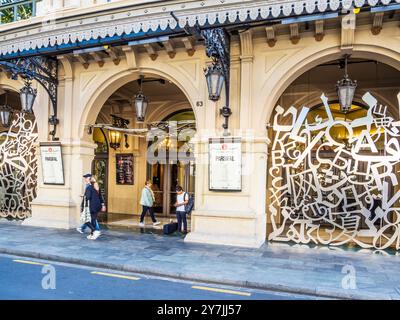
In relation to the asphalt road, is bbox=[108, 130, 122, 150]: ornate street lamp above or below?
above

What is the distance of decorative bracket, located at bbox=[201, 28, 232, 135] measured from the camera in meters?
7.81

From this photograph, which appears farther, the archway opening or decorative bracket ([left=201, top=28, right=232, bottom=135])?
the archway opening

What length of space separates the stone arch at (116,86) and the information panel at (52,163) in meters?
0.90

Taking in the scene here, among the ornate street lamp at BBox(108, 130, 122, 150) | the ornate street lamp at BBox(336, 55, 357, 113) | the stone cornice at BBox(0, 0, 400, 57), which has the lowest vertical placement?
the ornate street lamp at BBox(108, 130, 122, 150)

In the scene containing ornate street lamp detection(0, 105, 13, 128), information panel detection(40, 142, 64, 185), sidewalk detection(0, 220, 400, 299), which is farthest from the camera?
ornate street lamp detection(0, 105, 13, 128)

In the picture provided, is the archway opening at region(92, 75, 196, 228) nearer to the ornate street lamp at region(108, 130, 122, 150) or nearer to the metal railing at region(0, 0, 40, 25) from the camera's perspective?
the ornate street lamp at region(108, 130, 122, 150)

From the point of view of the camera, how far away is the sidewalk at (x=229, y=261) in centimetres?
567

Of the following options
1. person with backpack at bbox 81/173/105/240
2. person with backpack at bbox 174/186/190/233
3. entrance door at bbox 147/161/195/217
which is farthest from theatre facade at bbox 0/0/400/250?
entrance door at bbox 147/161/195/217

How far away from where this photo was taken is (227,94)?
8648 mm

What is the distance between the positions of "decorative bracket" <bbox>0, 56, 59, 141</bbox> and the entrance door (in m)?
4.92

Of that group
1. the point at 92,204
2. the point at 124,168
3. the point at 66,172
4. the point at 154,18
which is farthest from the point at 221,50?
the point at 124,168
